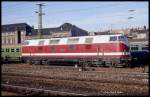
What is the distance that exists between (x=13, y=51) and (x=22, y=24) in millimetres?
65486

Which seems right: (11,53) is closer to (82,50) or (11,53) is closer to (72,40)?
(72,40)

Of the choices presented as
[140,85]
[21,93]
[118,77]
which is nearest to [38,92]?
[21,93]

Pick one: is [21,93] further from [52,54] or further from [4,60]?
[4,60]

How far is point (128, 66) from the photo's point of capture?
106 ft

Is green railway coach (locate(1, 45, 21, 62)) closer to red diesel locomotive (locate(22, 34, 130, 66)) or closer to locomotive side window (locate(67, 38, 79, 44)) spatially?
red diesel locomotive (locate(22, 34, 130, 66))

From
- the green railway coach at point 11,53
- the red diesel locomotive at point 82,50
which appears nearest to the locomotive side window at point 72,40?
the red diesel locomotive at point 82,50

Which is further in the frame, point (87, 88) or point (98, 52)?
point (98, 52)

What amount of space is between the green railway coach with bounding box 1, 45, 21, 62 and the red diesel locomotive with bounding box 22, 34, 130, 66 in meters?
7.45

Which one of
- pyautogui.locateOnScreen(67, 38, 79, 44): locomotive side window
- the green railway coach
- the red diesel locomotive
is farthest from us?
the green railway coach

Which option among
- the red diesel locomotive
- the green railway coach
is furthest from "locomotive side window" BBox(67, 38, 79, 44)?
the green railway coach

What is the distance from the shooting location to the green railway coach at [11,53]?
1953 inches

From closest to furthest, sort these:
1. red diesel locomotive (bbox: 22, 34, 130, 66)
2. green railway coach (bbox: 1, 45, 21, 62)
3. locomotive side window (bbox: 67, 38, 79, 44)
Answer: red diesel locomotive (bbox: 22, 34, 130, 66), locomotive side window (bbox: 67, 38, 79, 44), green railway coach (bbox: 1, 45, 21, 62)

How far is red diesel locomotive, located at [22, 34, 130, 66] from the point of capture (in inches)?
1223

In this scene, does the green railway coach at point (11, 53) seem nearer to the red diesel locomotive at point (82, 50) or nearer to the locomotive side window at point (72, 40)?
the red diesel locomotive at point (82, 50)
